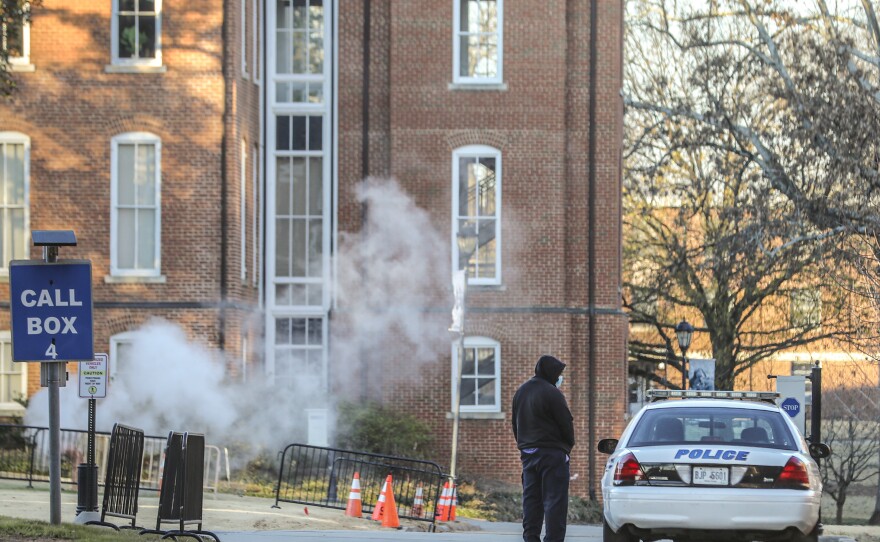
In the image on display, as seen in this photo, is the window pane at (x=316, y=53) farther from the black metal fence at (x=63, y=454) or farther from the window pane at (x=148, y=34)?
the black metal fence at (x=63, y=454)

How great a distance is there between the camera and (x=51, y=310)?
12664mm

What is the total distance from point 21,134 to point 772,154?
15761 millimetres

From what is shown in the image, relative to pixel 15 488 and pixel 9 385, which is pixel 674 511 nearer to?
pixel 15 488

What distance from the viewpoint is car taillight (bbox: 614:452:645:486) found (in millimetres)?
13141

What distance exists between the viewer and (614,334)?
1289 inches

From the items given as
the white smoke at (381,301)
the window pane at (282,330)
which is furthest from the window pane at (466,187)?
the window pane at (282,330)

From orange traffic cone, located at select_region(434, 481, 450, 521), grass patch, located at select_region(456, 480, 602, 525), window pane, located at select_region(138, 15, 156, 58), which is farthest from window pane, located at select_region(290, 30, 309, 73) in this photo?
orange traffic cone, located at select_region(434, 481, 450, 521)

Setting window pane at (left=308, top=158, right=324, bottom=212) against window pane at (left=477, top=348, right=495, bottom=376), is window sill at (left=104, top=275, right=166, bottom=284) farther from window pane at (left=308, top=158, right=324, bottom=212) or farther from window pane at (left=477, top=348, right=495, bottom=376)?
window pane at (left=477, top=348, right=495, bottom=376)

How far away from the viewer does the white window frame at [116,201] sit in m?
29.5

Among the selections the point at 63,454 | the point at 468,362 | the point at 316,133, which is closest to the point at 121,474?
the point at 63,454

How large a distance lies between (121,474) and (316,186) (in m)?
18.7

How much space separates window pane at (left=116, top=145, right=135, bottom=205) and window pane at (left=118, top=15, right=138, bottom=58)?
1844mm

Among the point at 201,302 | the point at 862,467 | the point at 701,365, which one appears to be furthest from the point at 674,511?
the point at 862,467

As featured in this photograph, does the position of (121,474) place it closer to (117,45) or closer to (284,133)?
(117,45)
